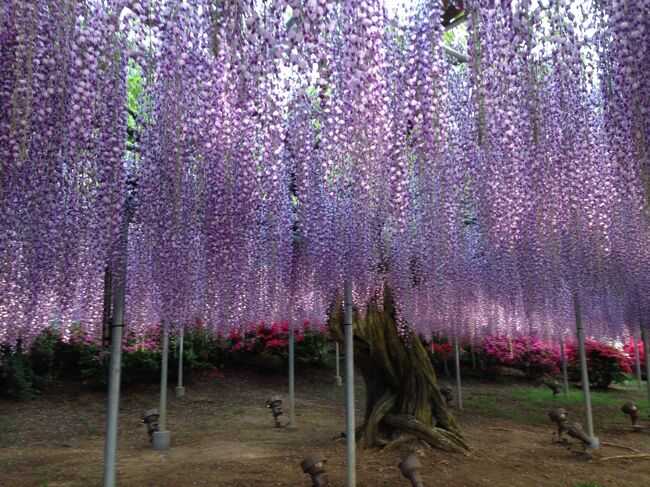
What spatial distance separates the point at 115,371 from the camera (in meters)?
3.67

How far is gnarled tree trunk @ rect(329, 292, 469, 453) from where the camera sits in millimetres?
5543

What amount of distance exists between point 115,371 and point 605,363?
40.3ft

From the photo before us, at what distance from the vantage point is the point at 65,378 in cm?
996

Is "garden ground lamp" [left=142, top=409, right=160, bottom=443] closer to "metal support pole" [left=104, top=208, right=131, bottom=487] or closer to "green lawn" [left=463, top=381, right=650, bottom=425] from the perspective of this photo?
"metal support pole" [left=104, top=208, right=131, bottom=487]

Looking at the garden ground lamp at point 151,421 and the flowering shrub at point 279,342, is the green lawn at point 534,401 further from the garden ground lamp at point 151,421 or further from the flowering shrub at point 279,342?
the garden ground lamp at point 151,421

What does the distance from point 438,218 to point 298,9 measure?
2.77 meters

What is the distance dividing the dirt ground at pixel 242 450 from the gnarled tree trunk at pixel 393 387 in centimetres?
26

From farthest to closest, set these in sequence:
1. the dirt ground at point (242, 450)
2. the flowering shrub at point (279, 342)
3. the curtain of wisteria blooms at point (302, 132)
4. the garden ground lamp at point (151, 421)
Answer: the flowering shrub at point (279, 342), the garden ground lamp at point (151, 421), the dirt ground at point (242, 450), the curtain of wisteria blooms at point (302, 132)

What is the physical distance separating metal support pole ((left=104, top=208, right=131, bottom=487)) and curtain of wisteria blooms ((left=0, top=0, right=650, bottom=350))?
262 mm

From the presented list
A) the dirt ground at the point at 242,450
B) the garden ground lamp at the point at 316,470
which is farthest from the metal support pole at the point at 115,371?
the garden ground lamp at the point at 316,470

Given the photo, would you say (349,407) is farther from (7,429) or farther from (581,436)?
(7,429)

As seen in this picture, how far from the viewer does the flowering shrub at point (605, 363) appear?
40.4ft

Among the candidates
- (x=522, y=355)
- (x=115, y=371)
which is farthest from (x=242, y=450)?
(x=522, y=355)

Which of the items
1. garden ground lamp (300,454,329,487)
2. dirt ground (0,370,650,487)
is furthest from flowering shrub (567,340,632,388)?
garden ground lamp (300,454,329,487)
